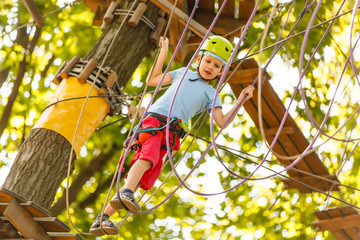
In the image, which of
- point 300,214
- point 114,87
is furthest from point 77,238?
point 300,214

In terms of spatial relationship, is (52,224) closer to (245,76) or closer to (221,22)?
(245,76)

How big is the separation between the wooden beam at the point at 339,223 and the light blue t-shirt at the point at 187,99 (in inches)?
100

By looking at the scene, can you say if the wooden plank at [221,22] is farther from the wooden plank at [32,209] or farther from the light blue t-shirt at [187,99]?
the wooden plank at [32,209]

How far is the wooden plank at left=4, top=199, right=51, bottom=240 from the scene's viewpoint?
118 inches

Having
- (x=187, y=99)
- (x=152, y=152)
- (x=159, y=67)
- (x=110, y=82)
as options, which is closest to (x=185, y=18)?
(x=110, y=82)

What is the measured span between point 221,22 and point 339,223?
2.17m

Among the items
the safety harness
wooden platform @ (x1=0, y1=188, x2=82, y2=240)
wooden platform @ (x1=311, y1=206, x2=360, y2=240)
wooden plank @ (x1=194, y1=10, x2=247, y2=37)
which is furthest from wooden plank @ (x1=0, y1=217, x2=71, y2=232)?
wooden platform @ (x1=311, y1=206, x2=360, y2=240)

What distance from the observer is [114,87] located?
4.21 metres

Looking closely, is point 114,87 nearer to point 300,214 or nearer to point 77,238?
point 77,238

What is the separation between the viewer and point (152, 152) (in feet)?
9.32

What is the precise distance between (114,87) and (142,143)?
1416 mm

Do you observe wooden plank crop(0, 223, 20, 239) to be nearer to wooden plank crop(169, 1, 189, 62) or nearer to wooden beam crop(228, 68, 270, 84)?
wooden beam crop(228, 68, 270, 84)

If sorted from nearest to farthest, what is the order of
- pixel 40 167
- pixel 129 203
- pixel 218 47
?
1. pixel 129 203
2. pixel 218 47
3. pixel 40 167

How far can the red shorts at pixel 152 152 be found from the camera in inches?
112
